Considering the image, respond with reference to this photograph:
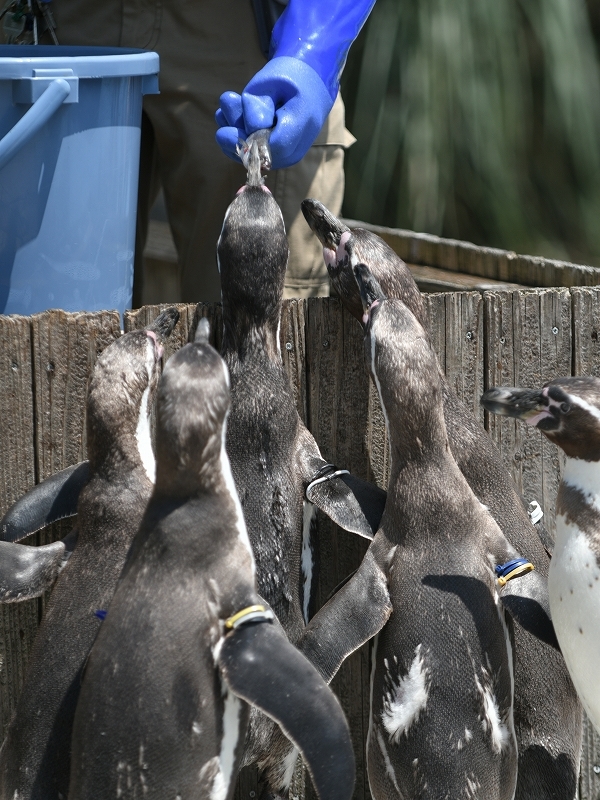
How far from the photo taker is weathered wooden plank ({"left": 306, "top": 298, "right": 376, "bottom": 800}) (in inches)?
94.8

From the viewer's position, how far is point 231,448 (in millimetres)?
2311

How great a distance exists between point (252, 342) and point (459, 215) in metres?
3.18

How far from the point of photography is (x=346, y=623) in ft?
6.72

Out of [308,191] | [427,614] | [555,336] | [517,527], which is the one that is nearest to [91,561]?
[427,614]

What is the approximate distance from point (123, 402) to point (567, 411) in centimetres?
88

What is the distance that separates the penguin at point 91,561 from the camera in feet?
6.35

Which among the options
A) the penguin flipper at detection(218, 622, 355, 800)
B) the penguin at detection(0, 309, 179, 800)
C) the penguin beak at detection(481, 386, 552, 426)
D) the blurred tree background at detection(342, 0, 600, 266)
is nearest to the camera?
the penguin flipper at detection(218, 622, 355, 800)

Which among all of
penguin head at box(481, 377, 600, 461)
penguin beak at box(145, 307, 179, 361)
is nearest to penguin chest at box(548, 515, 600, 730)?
penguin head at box(481, 377, 600, 461)

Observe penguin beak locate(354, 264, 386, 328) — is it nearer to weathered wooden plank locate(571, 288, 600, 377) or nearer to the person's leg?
weathered wooden plank locate(571, 288, 600, 377)

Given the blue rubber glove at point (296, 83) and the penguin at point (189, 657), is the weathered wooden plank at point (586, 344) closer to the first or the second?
the blue rubber glove at point (296, 83)

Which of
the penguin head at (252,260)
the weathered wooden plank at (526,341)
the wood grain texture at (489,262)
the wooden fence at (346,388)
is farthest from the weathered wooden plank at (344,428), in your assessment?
the wood grain texture at (489,262)

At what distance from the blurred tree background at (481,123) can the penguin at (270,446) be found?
2712 millimetres

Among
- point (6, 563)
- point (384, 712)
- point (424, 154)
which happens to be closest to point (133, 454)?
point (6, 563)

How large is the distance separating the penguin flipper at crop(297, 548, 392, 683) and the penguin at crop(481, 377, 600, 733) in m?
0.34
